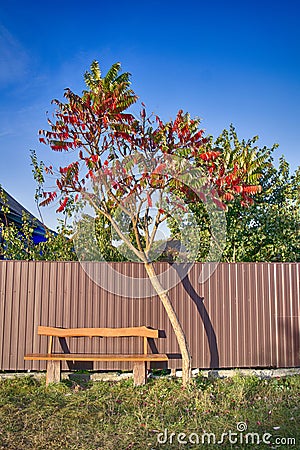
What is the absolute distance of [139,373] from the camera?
21.0ft

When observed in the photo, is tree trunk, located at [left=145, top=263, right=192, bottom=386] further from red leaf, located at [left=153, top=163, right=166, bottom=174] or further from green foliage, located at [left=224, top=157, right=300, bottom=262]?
green foliage, located at [left=224, top=157, right=300, bottom=262]

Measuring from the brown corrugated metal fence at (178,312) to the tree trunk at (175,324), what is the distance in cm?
57

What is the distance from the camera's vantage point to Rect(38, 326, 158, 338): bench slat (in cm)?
670

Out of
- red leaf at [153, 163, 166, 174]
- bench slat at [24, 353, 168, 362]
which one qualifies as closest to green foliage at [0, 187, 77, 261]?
bench slat at [24, 353, 168, 362]

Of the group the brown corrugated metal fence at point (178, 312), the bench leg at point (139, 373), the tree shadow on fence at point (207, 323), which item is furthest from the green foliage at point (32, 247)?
the bench leg at point (139, 373)

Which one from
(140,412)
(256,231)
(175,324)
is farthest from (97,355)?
(256,231)

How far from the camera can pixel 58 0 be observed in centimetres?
773

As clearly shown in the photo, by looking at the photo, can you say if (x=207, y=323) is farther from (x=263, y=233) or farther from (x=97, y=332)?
(x=263, y=233)

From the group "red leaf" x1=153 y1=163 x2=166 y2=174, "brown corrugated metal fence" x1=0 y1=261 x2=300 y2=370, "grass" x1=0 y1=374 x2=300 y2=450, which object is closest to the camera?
"grass" x1=0 y1=374 x2=300 y2=450

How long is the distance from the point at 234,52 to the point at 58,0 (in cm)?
305

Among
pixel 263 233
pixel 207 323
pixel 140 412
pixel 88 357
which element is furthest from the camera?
pixel 263 233

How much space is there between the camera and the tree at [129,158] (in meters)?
6.14

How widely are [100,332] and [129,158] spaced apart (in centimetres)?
251

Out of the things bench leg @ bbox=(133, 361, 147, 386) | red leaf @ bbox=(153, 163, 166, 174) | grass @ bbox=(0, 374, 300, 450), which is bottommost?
grass @ bbox=(0, 374, 300, 450)
